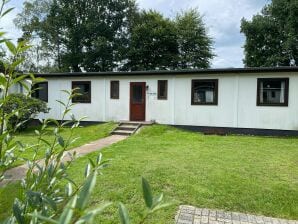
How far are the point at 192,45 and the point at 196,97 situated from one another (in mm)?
17559

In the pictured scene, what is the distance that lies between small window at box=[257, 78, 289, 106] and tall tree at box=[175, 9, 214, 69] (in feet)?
54.7

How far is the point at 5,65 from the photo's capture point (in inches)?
51.7

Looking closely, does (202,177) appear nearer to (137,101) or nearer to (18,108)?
(18,108)

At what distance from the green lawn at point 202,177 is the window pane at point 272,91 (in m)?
A: 3.05

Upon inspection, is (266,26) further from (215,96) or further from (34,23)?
(34,23)

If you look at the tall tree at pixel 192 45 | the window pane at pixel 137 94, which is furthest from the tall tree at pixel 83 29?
the window pane at pixel 137 94

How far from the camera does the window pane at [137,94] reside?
14.1 metres

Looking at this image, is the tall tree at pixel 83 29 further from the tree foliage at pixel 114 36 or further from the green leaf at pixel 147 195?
the green leaf at pixel 147 195

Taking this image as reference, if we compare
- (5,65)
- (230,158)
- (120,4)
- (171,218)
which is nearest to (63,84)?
(230,158)

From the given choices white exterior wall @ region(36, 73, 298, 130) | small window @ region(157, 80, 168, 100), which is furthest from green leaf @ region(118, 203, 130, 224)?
small window @ region(157, 80, 168, 100)

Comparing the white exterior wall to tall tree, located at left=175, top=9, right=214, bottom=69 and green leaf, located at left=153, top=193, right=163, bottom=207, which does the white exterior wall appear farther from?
tall tree, located at left=175, top=9, right=214, bottom=69

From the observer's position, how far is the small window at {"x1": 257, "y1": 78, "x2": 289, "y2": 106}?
39.2 feet

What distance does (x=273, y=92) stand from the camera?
1220cm

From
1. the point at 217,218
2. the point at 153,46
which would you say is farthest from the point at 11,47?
the point at 153,46
